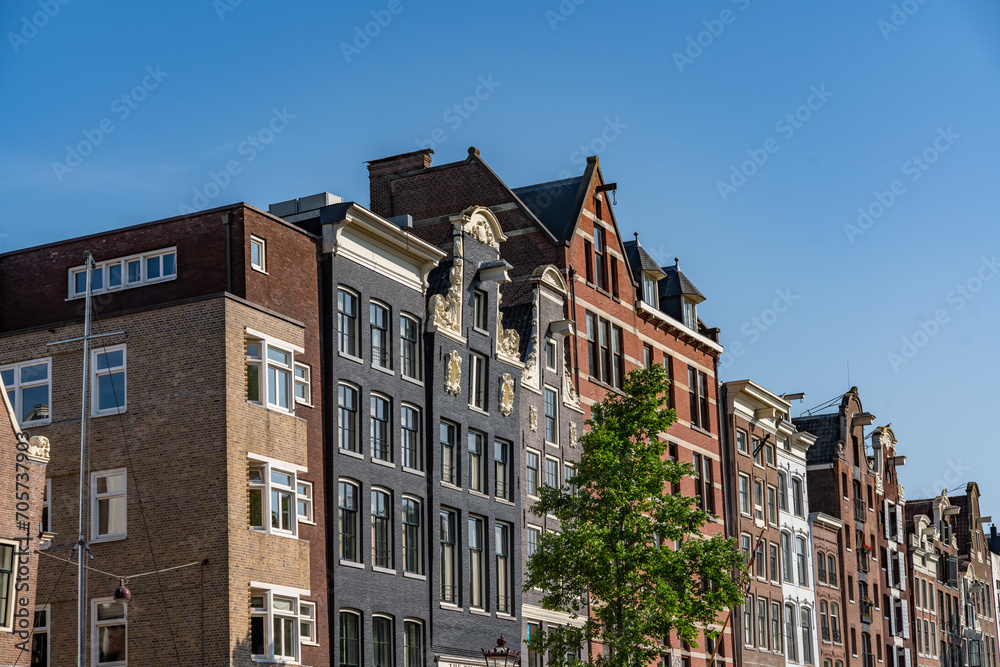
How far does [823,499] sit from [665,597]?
138 ft

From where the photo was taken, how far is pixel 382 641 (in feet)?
131

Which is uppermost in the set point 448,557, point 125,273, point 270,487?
point 125,273

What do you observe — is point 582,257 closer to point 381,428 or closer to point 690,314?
point 690,314

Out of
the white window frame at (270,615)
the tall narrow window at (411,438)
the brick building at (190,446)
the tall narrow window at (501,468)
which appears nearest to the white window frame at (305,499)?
the brick building at (190,446)

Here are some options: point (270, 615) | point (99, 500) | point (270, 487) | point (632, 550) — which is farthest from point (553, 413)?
point (99, 500)

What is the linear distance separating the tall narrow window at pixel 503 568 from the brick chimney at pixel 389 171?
45.8 ft

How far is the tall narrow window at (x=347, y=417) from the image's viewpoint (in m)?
39.3

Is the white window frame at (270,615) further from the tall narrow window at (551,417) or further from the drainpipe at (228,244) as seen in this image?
the tall narrow window at (551,417)

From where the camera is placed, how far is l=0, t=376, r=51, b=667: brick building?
31109 millimetres

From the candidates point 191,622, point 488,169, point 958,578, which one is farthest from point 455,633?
point 958,578

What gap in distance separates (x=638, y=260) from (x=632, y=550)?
2258cm

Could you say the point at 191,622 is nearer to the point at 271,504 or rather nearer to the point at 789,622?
the point at 271,504

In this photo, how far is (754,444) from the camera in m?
68.4

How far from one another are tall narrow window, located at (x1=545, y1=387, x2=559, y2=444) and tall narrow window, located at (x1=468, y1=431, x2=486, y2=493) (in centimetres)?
466
